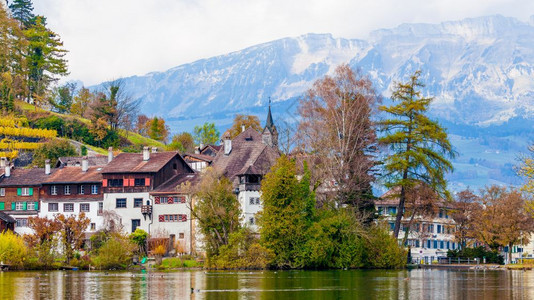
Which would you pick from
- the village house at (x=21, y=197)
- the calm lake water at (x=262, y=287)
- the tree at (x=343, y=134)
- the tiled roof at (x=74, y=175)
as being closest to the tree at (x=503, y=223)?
the tree at (x=343, y=134)

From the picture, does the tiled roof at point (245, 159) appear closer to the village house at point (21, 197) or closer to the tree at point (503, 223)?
the village house at point (21, 197)

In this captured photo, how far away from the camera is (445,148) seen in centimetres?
8569

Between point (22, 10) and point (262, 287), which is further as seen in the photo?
point (22, 10)

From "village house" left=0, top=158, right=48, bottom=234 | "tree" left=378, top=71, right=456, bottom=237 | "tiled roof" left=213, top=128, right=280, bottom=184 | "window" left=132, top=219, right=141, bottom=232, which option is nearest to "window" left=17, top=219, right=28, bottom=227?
"village house" left=0, top=158, right=48, bottom=234

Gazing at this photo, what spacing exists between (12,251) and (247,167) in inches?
1019

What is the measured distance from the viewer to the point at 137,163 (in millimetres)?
100812

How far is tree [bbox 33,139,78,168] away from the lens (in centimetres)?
12091

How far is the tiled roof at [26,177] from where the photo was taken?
10381 cm

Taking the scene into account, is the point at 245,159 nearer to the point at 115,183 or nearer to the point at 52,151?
the point at 115,183

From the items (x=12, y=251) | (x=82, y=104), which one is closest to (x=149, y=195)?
(x=12, y=251)

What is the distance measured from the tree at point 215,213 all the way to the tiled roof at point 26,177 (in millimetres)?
30540

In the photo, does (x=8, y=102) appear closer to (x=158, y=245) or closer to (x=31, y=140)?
(x=31, y=140)

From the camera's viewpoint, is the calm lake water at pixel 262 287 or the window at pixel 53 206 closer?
the calm lake water at pixel 262 287

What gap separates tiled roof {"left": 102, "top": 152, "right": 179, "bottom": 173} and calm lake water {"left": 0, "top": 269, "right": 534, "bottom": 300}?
3189 centimetres
